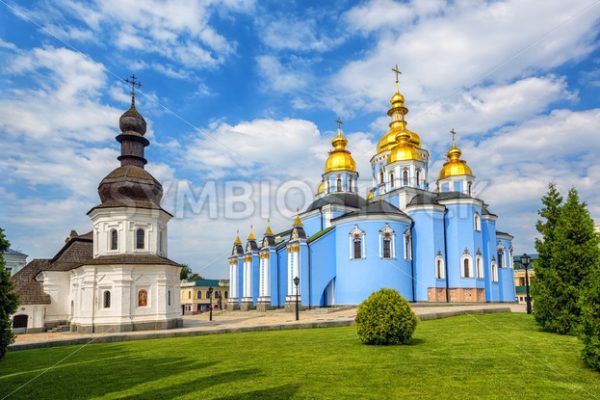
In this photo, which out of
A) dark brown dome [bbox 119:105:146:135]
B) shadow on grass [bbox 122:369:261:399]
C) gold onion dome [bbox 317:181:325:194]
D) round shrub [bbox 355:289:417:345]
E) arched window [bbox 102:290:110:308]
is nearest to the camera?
shadow on grass [bbox 122:369:261:399]

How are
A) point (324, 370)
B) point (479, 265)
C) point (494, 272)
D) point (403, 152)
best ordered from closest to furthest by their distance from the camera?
point (324, 370), point (479, 265), point (494, 272), point (403, 152)

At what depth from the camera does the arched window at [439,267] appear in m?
32.8

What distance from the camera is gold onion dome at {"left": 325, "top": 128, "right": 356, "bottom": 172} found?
40.4m

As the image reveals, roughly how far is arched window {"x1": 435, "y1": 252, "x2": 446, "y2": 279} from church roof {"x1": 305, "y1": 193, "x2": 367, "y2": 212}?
886 centimetres

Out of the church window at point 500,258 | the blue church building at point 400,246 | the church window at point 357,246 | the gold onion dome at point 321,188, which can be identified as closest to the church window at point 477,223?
the blue church building at point 400,246

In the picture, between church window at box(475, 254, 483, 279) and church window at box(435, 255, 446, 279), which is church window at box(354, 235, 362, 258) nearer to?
church window at box(435, 255, 446, 279)

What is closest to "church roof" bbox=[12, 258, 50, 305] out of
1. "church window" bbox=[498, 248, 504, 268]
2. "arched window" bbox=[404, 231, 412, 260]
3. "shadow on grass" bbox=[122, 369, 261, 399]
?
"shadow on grass" bbox=[122, 369, 261, 399]

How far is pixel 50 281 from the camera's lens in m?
24.2

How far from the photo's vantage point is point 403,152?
36.7 metres

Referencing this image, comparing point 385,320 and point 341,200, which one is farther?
point 341,200

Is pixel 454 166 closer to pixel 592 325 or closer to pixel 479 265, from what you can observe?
pixel 479 265

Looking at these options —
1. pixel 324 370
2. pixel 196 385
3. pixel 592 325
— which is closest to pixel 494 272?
pixel 592 325

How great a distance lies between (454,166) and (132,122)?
2559cm

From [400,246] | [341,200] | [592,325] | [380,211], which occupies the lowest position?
[592,325]
